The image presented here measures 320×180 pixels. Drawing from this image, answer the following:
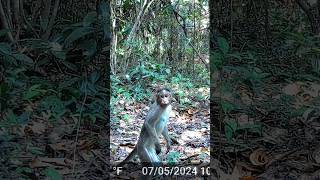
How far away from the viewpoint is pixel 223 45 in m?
2.96

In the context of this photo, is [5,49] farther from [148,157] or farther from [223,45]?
[223,45]

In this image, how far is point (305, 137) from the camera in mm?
2992

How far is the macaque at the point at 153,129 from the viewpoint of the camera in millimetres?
2812

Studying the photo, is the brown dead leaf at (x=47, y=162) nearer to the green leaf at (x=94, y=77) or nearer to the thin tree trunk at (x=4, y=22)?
the green leaf at (x=94, y=77)

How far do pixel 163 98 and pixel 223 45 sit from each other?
1.39ft

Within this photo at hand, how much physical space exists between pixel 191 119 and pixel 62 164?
0.67m

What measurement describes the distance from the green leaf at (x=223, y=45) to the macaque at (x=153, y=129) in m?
0.35

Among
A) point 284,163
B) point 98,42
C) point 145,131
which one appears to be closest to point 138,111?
point 145,131

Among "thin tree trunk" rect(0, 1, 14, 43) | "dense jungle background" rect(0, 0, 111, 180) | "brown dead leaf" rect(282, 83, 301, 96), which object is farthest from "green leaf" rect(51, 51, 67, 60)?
"brown dead leaf" rect(282, 83, 301, 96)

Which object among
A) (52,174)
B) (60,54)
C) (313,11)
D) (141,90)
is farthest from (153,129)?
(313,11)

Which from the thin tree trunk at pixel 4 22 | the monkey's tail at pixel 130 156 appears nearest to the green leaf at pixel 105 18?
the thin tree trunk at pixel 4 22

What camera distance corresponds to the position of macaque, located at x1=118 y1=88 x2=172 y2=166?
111 inches

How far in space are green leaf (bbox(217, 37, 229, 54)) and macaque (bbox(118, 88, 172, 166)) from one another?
35 cm

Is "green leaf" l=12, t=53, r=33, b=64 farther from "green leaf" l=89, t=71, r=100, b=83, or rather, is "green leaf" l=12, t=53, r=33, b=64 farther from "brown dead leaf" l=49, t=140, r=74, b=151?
"brown dead leaf" l=49, t=140, r=74, b=151
